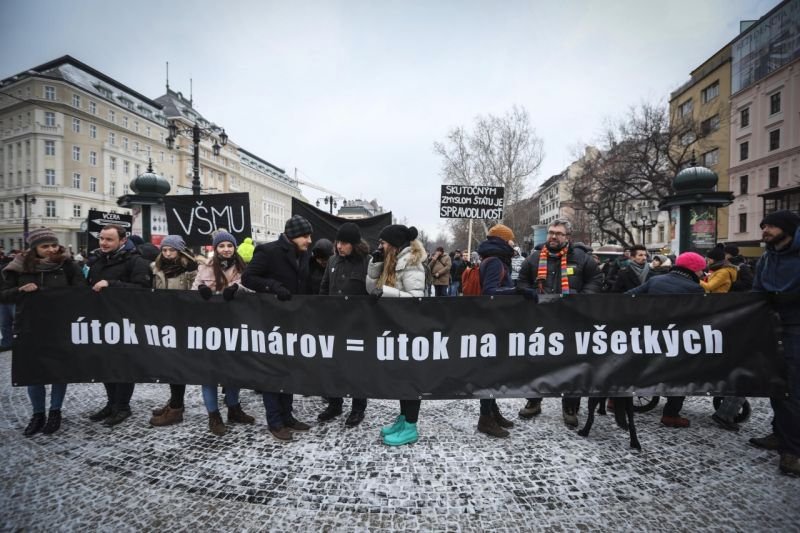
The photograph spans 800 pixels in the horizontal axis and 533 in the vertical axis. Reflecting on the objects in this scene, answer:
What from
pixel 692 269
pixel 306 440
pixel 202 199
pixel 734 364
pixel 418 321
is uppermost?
pixel 202 199

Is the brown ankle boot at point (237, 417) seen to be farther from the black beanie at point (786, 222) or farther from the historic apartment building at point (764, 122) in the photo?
the historic apartment building at point (764, 122)

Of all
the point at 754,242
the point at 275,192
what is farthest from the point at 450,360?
the point at 275,192

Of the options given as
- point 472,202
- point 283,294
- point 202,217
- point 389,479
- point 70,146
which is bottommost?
point 389,479

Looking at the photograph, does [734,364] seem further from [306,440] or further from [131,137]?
[131,137]

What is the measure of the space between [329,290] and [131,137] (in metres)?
69.5

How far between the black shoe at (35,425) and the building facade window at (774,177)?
153ft

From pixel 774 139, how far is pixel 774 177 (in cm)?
348

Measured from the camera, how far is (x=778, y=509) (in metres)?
2.49

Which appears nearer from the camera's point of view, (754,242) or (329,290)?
(329,290)

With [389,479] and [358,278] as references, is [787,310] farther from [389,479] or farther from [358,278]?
[358,278]

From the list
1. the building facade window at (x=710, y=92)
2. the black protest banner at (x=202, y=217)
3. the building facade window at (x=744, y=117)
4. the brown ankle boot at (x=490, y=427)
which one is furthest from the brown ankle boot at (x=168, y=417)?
the building facade window at (x=710, y=92)

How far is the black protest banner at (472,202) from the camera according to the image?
24.6ft

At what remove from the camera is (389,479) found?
2867 millimetres

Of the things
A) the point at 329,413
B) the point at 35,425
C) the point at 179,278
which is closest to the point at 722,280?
the point at 329,413
